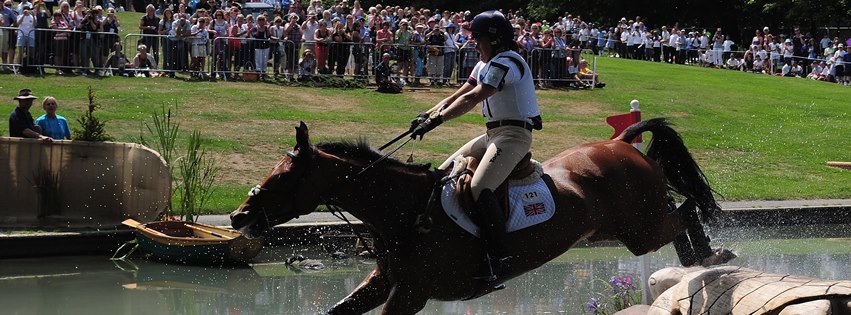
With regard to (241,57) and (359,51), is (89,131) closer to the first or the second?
(241,57)

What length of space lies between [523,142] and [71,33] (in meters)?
17.0

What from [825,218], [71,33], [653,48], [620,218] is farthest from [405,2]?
[620,218]

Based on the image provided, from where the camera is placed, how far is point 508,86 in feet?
26.4

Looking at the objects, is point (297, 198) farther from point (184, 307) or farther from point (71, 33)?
point (71, 33)

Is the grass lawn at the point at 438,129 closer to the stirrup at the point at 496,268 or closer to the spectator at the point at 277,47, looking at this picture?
the spectator at the point at 277,47

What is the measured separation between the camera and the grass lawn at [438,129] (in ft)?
62.4

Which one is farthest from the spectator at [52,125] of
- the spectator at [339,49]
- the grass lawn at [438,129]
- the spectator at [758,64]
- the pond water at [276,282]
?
the spectator at [758,64]

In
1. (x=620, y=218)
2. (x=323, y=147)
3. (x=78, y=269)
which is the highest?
(x=323, y=147)

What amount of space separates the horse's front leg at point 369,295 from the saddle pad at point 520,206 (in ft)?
2.14

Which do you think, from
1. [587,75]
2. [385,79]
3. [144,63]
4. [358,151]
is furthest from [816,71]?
[358,151]

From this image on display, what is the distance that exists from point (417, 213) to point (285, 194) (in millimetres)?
941

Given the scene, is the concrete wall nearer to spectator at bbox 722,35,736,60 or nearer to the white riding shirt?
the white riding shirt

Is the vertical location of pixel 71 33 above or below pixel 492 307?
above

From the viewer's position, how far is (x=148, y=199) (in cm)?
1435
